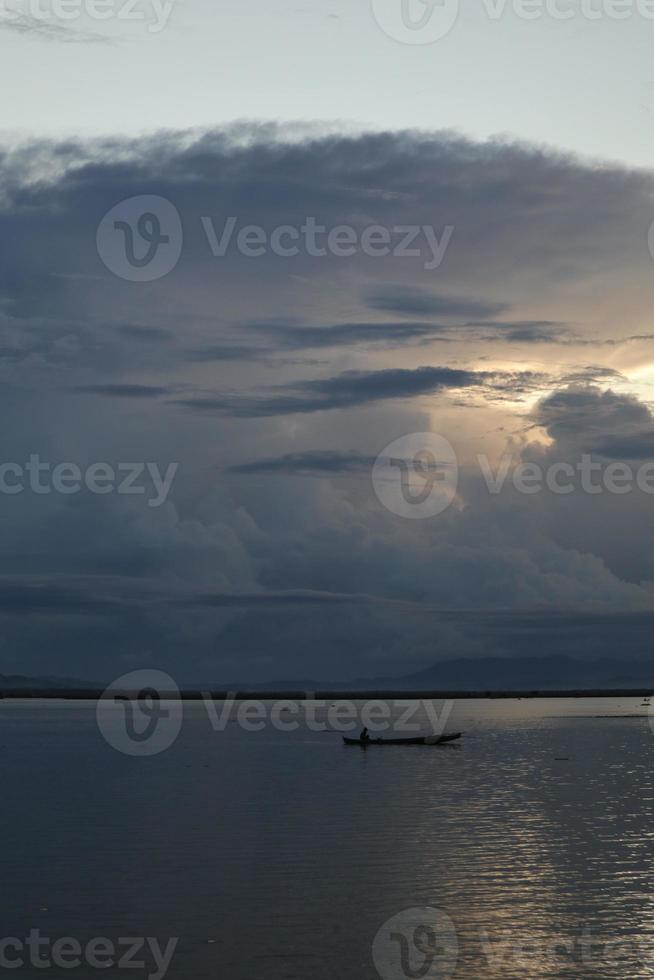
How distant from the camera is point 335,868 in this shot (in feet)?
155

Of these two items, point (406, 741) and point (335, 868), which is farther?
point (406, 741)

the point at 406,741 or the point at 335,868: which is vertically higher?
the point at 406,741

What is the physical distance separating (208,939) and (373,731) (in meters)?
149

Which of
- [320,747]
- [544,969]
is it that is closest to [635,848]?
[544,969]

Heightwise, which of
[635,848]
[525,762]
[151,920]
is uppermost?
[525,762]

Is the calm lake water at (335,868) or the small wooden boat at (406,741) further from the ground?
the small wooden boat at (406,741)

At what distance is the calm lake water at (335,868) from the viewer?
34.4 m

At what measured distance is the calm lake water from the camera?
3444 cm

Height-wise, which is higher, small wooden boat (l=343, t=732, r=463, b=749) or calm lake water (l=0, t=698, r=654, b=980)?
small wooden boat (l=343, t=732, r=463, b=749)

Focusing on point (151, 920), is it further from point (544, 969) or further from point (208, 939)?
point (544, 969)

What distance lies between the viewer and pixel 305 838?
184 ft

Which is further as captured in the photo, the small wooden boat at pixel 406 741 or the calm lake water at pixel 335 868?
the small wooden boat at pixel 406 741

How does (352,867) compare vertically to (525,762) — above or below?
below

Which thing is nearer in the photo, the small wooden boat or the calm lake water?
the calm lake water
